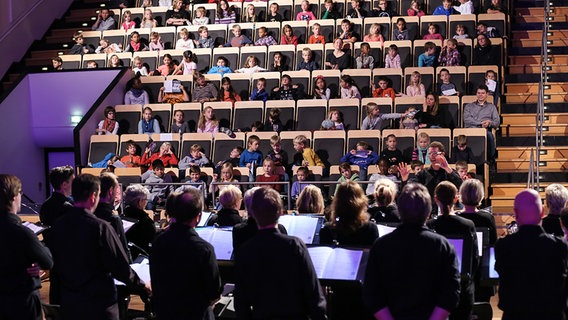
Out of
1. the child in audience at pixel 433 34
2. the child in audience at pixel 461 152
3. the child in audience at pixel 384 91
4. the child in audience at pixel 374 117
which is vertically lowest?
the child in audience at pixel 461 152

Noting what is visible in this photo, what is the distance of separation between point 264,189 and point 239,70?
30.6ft

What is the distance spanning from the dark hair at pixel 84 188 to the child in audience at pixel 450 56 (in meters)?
8.50

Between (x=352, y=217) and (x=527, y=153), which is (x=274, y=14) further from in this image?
(x=352, y=217)

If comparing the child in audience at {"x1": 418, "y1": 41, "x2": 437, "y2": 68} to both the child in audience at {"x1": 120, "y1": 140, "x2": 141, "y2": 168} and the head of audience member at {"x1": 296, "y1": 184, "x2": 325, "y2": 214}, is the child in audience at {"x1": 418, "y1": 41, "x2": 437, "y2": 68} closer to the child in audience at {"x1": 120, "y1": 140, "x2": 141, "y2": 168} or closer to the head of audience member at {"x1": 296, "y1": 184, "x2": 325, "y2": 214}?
the child in audience at {"x1": 120, "y1": 140, "x2": 141, "y2": 168}

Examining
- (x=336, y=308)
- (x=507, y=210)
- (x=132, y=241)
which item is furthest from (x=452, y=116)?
(x=336, y=308)

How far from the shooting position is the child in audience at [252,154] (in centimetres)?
1101

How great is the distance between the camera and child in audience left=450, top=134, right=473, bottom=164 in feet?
33.9

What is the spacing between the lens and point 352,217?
4758 millimetres

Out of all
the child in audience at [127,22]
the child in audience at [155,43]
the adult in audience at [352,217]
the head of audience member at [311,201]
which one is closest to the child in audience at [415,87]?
the child in audience at [155,43]

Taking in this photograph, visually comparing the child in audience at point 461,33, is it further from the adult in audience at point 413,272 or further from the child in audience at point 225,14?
the adult in audience at point 413,272

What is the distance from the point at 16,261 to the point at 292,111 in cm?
764

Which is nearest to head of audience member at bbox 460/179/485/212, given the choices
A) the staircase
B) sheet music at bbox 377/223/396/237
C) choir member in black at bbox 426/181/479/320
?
choir member in black at bbox 426/181/479/320

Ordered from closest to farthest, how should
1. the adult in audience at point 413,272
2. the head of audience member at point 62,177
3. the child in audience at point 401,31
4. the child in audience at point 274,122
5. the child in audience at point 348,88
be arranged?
the adult in audience at point 413,272 < the head of audience member at point 62,177 < the child in audience at point 274,122 < the child in audience at point 348,88 < the child in audience at point 401,31

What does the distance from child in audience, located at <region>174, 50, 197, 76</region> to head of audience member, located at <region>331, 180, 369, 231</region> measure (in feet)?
29.3
